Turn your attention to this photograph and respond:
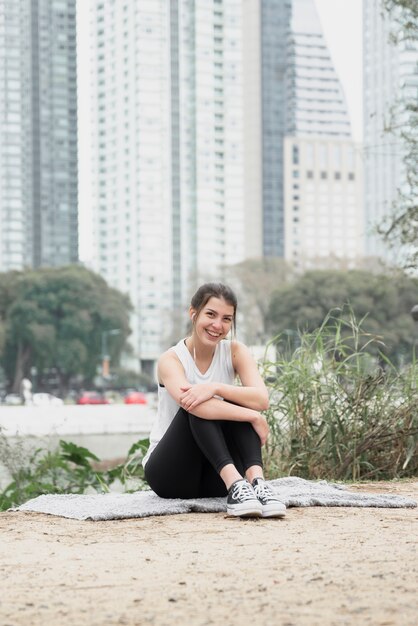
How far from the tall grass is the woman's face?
1403mm

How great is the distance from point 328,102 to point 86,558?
330 feet

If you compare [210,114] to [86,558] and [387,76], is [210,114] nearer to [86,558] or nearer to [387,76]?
[387,76]

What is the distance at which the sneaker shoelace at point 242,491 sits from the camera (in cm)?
340

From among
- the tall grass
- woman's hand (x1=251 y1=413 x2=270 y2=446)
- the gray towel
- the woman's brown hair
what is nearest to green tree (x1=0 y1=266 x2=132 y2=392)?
the tall grass

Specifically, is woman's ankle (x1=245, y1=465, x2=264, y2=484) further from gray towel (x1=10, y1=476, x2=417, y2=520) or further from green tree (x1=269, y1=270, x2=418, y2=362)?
green tree (x1=269, y1=270, x2=418, y2=362)

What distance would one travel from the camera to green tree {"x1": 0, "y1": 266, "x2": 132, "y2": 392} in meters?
46.8

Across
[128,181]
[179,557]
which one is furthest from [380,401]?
[128,181]

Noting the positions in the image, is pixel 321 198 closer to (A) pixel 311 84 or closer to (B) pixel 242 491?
(A) pixel 311 84

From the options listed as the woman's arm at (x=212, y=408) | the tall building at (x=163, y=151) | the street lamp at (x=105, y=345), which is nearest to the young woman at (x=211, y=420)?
the woman's arm at (x=212, y=408)

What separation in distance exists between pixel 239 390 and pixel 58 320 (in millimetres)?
45248

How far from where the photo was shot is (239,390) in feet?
11.9

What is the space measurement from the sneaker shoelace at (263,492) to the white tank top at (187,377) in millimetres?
442

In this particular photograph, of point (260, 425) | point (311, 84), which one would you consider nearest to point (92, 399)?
point (260, 425)

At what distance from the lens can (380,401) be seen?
203 inches
